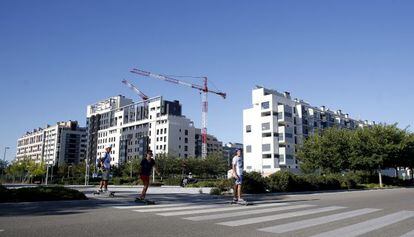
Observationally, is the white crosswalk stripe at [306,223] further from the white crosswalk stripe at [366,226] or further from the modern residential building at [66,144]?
the modern residential building at [66,144]

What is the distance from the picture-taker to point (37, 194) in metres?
11.7

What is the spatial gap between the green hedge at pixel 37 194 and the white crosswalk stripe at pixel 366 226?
8686 millimetres

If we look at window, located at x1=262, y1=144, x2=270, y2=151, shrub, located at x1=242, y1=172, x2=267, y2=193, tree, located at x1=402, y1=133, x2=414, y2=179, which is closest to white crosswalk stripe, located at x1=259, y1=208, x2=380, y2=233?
shrub, located at x1=242, y1=172, x2=267, y2=193

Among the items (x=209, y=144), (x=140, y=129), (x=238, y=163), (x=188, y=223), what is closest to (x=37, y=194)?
(x=188, y=223)

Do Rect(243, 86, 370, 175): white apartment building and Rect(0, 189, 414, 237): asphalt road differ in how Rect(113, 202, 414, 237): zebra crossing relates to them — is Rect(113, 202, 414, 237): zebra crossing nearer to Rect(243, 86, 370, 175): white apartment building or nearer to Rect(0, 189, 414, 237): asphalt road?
Rect(0, 189, 414, 237): asphalt road

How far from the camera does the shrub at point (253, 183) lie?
19.4 metres

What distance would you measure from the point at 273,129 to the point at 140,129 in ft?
192

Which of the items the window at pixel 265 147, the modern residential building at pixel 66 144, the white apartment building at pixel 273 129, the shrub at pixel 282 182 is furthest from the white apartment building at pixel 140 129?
the shrub at pixel 282 182

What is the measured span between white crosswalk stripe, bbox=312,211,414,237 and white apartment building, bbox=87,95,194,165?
102728 millimetres

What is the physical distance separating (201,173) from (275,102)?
26.1 m

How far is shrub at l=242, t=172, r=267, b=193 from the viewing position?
1944cm

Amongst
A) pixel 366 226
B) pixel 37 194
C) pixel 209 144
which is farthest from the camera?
pixel 209 144

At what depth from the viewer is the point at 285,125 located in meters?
90.7

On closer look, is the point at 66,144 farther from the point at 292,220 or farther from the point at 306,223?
the point at 306,223
